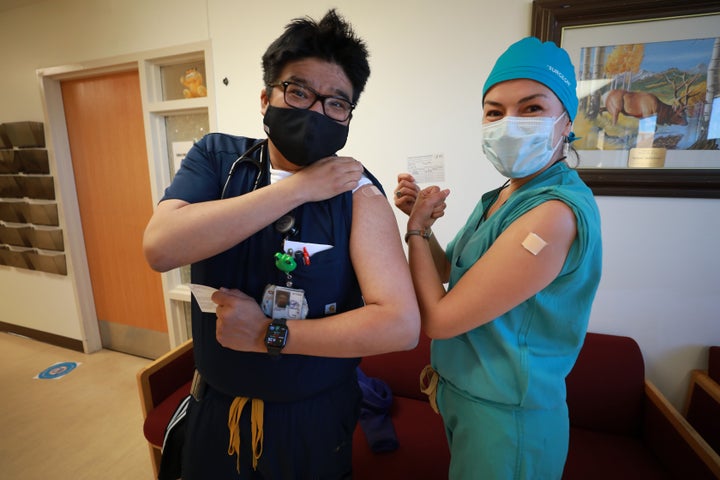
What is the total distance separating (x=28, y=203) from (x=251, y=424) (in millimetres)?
3610

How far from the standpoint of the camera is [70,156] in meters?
3.01

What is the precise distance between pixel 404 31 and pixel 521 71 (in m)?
1.30

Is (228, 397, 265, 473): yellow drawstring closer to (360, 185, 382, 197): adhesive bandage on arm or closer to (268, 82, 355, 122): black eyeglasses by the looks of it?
(360, 185, 382, 197): adhesive bandage on arm

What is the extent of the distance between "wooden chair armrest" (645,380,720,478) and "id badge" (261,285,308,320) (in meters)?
1.56

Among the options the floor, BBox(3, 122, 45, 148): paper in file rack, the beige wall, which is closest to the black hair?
the beige wall

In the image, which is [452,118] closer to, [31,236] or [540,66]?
[540,66]

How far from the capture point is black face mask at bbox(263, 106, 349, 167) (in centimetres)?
77

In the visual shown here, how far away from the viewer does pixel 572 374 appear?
1.74 metres

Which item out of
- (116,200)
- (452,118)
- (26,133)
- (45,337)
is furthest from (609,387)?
(45,337)

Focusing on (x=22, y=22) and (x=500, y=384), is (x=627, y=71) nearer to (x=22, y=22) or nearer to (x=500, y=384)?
(x=500, y=384)

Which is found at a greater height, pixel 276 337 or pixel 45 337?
pixel 276 337

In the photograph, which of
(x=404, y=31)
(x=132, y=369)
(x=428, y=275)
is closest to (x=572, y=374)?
(x=428, y=275)

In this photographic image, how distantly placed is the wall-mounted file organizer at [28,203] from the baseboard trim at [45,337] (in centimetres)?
68

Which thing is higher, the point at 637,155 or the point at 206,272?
the point at 637,155
